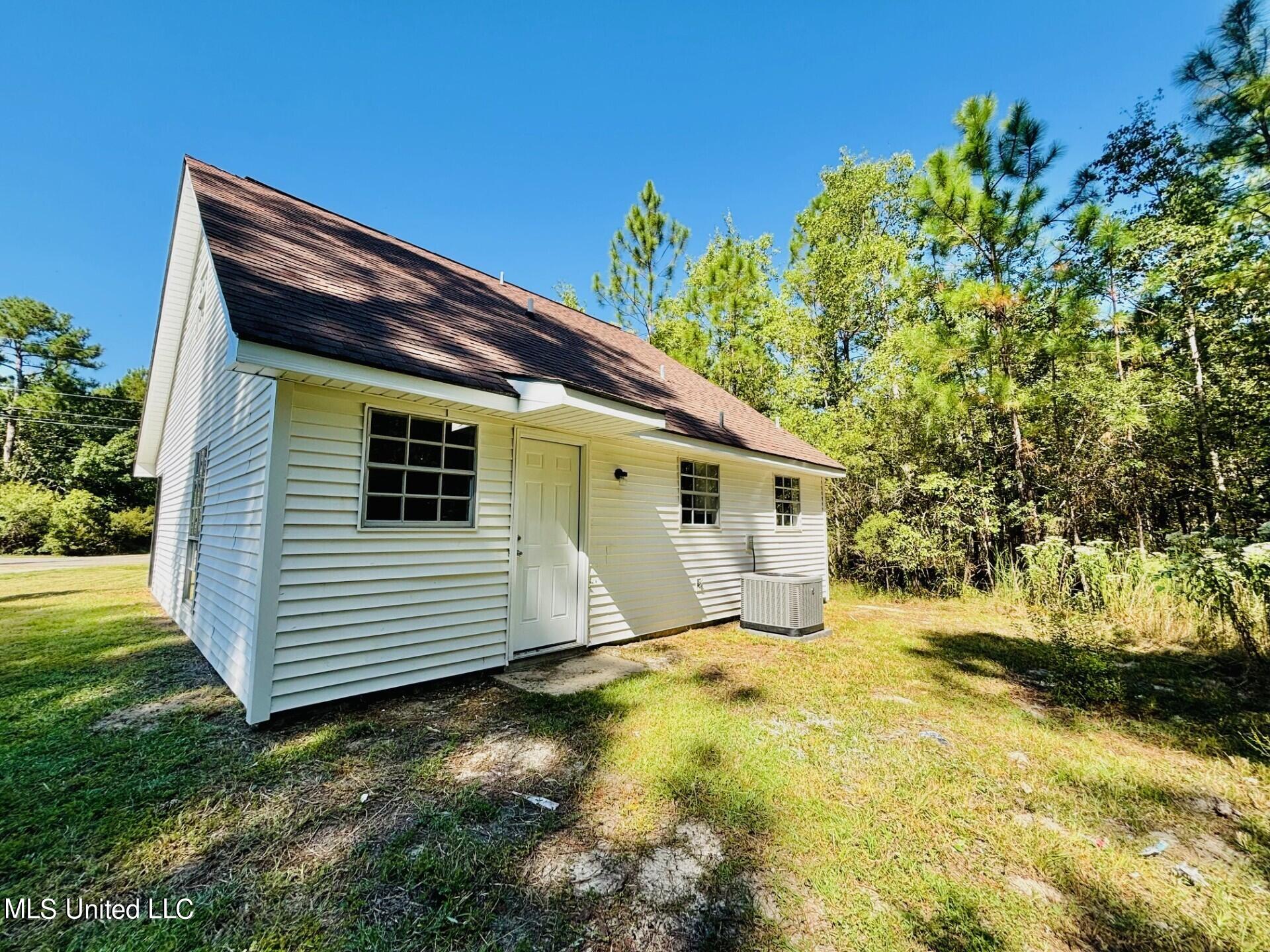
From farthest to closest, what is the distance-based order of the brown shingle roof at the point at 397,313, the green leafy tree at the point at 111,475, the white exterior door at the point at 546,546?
1. the green leafy tree at the point at 111,475
2. the white exterior door at the point at 546,546
3. the brown shingle roof at the point at 397,313

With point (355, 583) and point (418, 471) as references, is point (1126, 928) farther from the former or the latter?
point (418, 471)

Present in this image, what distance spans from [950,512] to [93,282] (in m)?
43.8

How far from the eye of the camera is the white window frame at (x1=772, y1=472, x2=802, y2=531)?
869 cm

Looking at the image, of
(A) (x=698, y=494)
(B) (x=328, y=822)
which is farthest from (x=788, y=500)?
(B) (x=328, y=822)

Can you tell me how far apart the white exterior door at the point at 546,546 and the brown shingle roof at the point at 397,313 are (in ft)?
3.13

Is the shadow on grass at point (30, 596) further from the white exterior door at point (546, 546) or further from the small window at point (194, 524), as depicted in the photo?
the white exterior door at point (546, 546)

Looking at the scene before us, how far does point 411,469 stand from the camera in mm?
4211

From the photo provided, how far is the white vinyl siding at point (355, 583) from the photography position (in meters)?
3.57

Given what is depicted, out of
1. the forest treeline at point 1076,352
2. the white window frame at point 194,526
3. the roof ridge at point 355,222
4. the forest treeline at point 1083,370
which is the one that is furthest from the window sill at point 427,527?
the forest treeline at point 1076,352

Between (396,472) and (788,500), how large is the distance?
693 cm

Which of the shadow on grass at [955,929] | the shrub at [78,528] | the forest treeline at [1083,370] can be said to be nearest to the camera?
the shadow on grass at [955,929]

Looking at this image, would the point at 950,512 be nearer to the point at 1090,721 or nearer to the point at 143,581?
the point at 1090,721

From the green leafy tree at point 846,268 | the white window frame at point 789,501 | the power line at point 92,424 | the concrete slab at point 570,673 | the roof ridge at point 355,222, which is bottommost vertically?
the concrete slab at point 570,673

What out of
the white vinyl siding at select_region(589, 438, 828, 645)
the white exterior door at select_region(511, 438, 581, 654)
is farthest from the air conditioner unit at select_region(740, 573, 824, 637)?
the white exterior door at select_region(511, 438, 581, 654)
